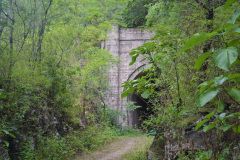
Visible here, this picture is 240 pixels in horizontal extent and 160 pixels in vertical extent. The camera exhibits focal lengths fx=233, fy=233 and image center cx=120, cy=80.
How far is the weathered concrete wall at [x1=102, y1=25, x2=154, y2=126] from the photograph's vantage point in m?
14.5

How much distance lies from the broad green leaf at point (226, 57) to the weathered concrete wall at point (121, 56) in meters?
13.5

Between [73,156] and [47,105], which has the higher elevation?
[47,105]

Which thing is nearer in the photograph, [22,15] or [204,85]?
[204,85]

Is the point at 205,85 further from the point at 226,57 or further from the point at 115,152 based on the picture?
the point at 115,152

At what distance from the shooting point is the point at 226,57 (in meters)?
0.89

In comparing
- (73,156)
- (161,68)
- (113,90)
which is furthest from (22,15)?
(113,90)

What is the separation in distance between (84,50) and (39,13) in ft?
11.3

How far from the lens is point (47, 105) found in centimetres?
769

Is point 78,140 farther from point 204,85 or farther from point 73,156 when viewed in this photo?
point 204,85

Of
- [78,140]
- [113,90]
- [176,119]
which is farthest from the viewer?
[113,90]

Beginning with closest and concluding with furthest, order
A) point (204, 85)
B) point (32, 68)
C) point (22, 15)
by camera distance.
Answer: point (204, 85), point (32, 68), point (22, 15)

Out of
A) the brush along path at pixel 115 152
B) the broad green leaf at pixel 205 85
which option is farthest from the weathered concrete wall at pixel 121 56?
the broad green leaf at pixel 205 85

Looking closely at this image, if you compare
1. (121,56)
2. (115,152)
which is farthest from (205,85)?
(121,56)

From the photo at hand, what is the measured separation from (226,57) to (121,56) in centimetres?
1406
